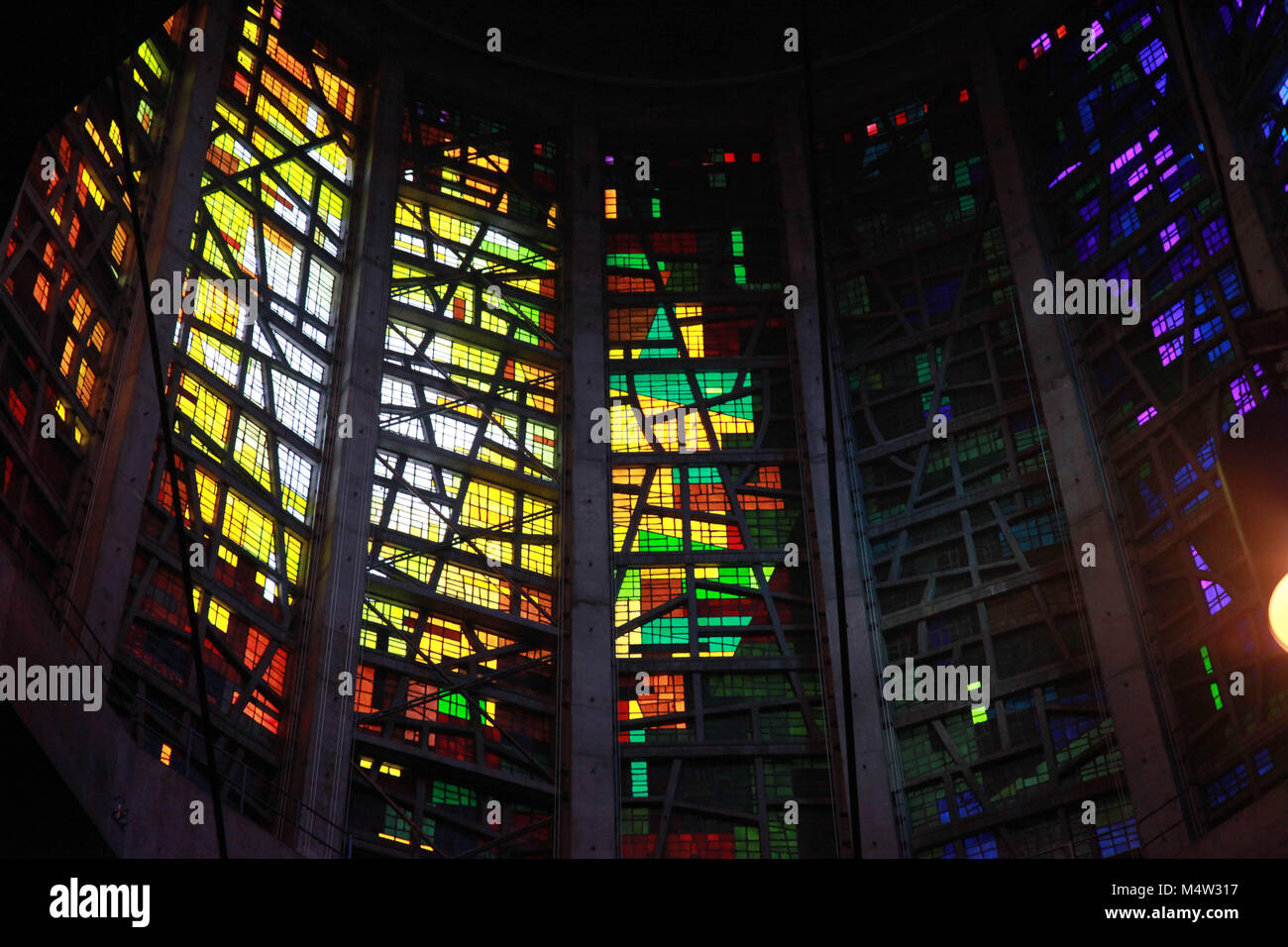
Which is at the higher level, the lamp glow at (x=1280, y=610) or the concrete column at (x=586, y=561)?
the concrete column at (x=586, y=561)

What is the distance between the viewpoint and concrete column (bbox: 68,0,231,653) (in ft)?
65.6

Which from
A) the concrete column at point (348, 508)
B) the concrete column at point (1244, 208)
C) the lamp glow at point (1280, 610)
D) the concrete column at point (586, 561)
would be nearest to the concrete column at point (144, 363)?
the concrete column at point (348, 508)

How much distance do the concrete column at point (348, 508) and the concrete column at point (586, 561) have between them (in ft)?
12.0

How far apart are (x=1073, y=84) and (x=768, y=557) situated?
1095cm

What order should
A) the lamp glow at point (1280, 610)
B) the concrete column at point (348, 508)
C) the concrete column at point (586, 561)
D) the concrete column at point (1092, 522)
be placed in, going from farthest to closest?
the concrete column at point (586, 561), the concrete column at point (348, 508), the concrete column at point (1092, 522), the lamp glow at point (1280, 610)

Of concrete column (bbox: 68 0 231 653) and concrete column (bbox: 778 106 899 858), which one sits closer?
concrete column (bbox: 68 0 231 653)

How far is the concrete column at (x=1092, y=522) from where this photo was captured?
73.9 feet

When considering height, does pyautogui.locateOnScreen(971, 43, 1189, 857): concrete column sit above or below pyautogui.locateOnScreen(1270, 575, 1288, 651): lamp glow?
above

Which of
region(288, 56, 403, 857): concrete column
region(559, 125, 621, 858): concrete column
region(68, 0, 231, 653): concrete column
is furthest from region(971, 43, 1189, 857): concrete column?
region(68, 0, 231, 653): concrete column

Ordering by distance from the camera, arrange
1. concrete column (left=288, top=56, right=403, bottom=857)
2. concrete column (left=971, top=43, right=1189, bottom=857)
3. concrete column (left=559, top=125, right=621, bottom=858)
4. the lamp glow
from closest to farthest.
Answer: the lamp glow < concrete column (left=971, top=43, right=1189, bottom=857) < concrete column (left=288, top=56, right=403, bottom=857) < concrete column (left=559, top=125, right=621, bottom=858)

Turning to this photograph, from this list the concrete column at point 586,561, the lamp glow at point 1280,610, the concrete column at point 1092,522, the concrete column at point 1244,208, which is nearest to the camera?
the lamp glow at point 1280,610

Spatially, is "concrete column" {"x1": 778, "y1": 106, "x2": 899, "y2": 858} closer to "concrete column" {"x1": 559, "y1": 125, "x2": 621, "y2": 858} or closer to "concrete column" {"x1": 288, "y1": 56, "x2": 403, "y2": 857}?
"concrete column" {"x1": 559, "y1": 125, "x2": 621, "y2": 858}

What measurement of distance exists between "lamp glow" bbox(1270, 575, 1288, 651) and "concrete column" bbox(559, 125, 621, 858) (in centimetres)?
1916

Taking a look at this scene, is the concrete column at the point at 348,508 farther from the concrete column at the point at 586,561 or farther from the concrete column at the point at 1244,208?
the concrete column at the point at 1244,208
